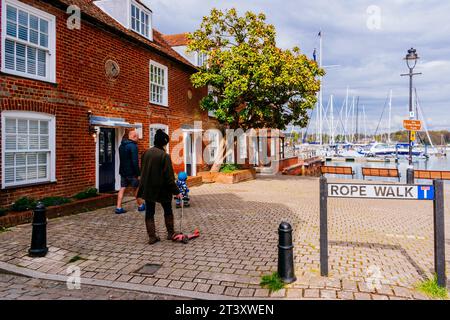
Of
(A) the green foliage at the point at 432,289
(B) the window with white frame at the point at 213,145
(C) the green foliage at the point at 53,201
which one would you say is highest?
(B) the window with white frame at the point at 213,145

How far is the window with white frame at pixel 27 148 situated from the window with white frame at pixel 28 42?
1.05m

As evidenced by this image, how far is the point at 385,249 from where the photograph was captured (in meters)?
5.76

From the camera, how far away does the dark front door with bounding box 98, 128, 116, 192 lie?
10.6m

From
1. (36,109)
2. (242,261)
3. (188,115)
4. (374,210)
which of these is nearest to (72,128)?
(36,109)

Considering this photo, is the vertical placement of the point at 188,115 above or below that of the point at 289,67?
below

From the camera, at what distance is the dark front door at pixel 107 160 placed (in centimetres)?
1062

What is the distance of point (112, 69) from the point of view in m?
10.9

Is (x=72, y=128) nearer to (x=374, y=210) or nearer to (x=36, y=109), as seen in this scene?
(x=36, y=109)

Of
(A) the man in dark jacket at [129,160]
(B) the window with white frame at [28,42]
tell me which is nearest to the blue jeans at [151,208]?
(A) the man in dark jacket at [129,160]

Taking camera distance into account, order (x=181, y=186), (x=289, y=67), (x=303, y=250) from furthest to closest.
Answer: (x=289, y=67) → (x=181, y=186) → (x=303, y=250)

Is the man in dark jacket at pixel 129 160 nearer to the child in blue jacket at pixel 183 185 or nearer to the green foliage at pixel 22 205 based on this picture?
the child in blue jacket at pixel 183 185

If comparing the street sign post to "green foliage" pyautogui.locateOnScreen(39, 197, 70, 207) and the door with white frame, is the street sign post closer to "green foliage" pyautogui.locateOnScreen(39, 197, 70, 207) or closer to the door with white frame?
"green foliage" pyautogui.locateOnScreen(39, 197, 70, 207)

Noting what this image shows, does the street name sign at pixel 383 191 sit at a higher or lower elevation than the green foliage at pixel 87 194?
higher
